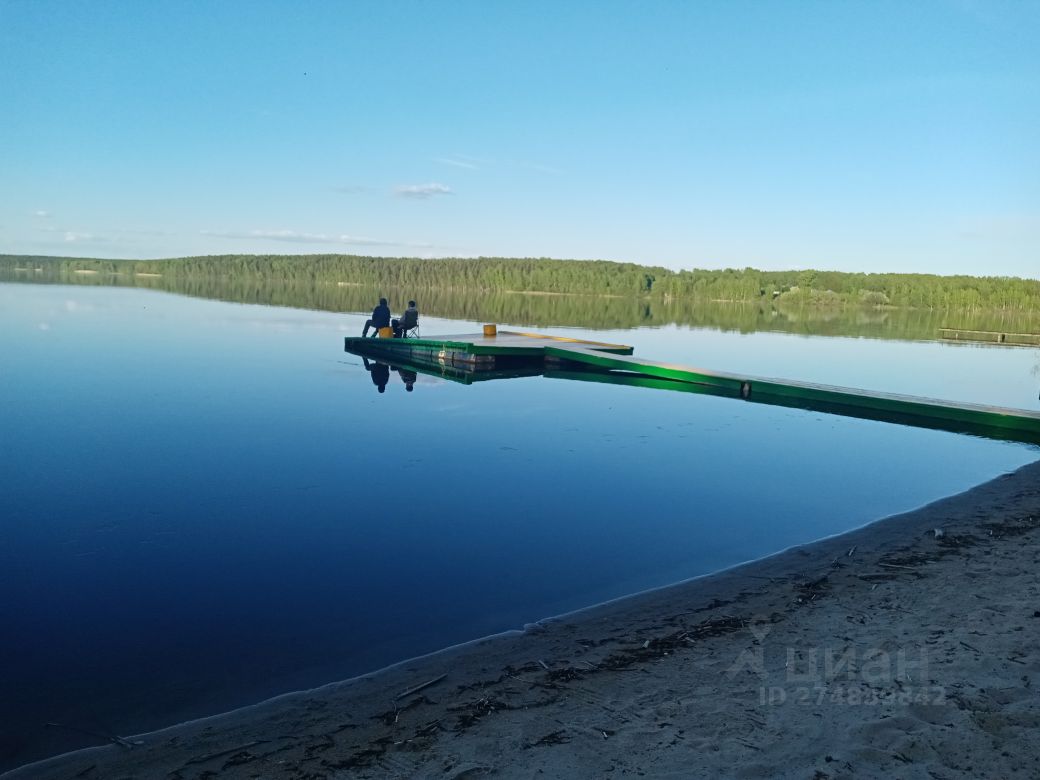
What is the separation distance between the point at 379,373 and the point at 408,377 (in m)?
0.92

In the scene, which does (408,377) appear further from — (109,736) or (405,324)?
(109,736)

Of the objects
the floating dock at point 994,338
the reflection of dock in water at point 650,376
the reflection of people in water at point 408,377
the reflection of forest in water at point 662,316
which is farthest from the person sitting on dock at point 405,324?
the floating dock at point 994,338

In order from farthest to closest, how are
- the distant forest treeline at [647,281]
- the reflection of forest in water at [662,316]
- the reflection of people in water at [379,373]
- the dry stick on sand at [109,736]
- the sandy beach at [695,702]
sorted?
the distant forest treeline at [647,281]
the reflection of forest in water at [662,316]
the reflection of people in water at [379,373]
the dry stick on sand at [109,736]
the sandy beach at [695,702]

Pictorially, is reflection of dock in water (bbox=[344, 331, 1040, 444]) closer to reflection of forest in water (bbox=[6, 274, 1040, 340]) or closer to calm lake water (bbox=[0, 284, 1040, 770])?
calm lake water (bbox=[0, 284, 1040, 770])

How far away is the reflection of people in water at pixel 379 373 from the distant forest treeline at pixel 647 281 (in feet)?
278

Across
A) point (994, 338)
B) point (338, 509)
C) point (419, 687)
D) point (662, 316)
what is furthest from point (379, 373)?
point (662, 316)

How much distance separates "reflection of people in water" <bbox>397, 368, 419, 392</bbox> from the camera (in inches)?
668

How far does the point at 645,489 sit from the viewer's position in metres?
9.07

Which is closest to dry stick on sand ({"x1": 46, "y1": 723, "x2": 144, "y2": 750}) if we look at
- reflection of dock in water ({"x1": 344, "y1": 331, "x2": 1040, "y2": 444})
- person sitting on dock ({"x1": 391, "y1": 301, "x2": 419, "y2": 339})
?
reflection of dock in water ({"x1": 344, "y1": 331, "x2": 1040, "y2": 444})

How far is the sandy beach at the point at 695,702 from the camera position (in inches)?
127

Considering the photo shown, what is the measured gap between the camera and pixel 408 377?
60.9ft

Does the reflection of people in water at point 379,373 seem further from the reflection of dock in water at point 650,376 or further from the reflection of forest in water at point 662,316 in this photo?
the reflection of forest in water at point 662,316

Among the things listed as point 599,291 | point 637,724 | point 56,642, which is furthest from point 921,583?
point 599,291

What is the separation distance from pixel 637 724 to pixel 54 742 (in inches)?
112
